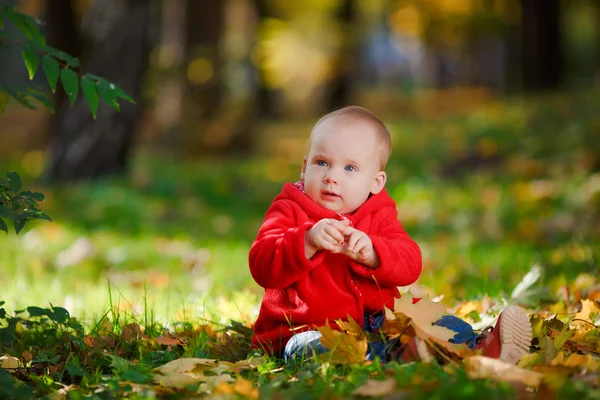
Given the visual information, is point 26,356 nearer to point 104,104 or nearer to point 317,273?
point 317,273

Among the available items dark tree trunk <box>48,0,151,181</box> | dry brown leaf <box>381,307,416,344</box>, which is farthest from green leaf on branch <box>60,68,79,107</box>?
dark tree trunk <box>48,0,151,181</box>

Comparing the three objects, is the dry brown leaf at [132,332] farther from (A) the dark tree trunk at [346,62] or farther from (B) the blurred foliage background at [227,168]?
(A) the dark tree trunk at [346,62]

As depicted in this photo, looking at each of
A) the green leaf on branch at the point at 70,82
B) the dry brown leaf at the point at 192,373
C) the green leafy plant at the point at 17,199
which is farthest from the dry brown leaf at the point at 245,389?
the green leaf on branch at the point at 70,82

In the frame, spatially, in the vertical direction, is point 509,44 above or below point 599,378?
above

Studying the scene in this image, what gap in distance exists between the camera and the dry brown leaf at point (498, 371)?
233 cm

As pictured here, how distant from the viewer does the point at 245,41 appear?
17656 mm

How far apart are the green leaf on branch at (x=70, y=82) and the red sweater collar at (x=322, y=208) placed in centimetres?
90

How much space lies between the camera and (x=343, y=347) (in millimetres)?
2621

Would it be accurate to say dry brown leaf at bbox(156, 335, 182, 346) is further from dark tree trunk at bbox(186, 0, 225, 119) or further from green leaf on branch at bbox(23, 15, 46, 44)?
dark tree trunk at bbox(186, 0, 225, 119)

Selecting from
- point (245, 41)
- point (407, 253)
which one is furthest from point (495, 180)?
point (245, 41)

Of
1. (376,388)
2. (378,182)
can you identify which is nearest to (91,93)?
(378,182)

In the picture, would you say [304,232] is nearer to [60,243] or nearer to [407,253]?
[407,253]

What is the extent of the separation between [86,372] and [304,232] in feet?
3.20

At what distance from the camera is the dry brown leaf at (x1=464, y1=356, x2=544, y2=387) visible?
2332mm
